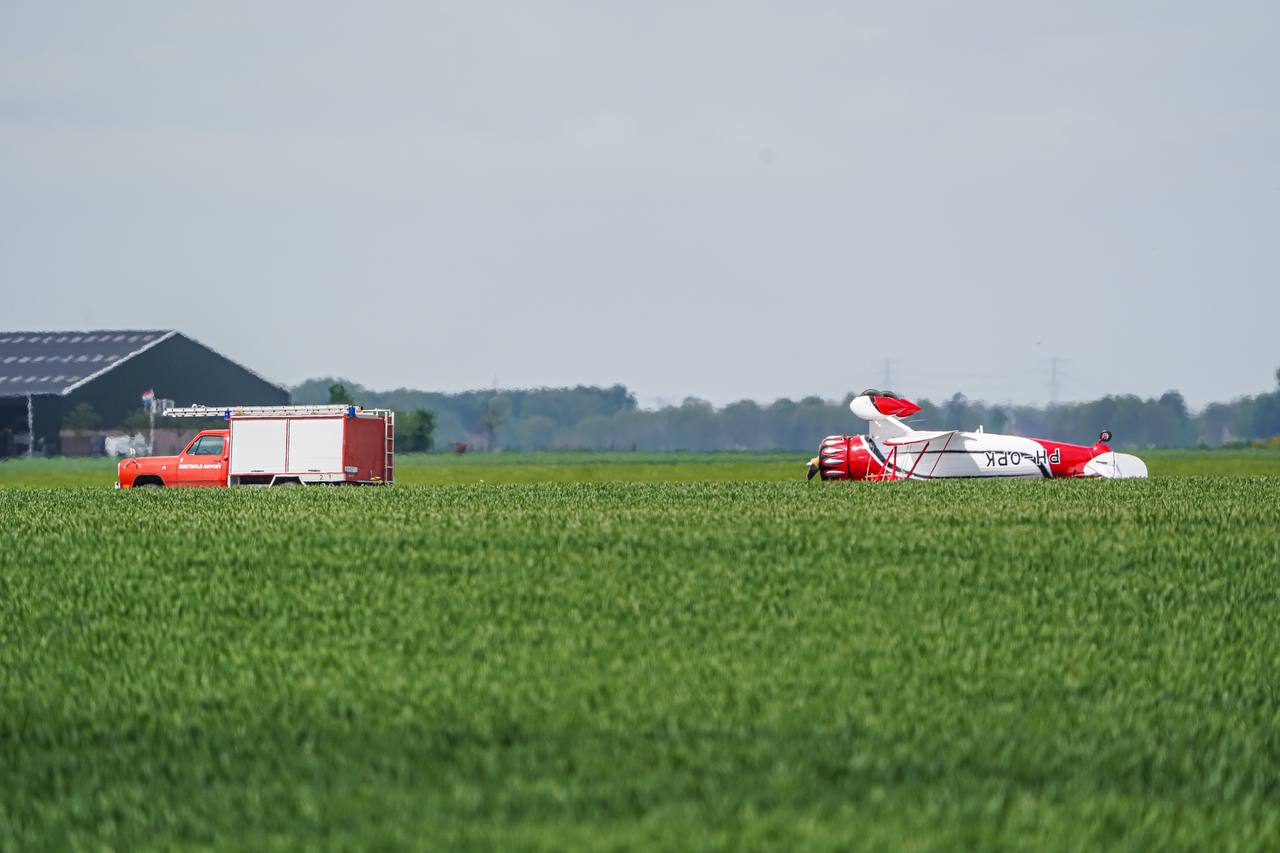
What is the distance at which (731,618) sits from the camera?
40.2ft

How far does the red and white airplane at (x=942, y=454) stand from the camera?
113 feet

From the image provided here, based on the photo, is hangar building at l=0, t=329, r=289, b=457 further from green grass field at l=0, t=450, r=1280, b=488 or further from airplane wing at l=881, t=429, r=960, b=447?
airplane wing at l=881, t=429, r=960, b=447

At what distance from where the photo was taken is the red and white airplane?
34.4m

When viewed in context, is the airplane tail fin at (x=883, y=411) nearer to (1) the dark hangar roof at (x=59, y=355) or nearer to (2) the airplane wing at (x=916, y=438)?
(2) the airplane wing at (x=916, y=438)

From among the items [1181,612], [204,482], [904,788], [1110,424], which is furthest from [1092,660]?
[1110,424]

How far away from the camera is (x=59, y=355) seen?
8900 cm

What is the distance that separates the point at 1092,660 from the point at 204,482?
94.9 feet

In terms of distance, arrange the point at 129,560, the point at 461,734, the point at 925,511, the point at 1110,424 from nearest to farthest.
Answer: the point at 461,734 → the point at 129,560 → the point at 925,511 → the point at 1110,424

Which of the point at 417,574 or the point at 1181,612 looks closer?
the point at 1181,612

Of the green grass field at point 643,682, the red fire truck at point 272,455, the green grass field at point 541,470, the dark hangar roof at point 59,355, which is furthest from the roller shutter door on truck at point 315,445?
the dark hangar roof at point 59,355

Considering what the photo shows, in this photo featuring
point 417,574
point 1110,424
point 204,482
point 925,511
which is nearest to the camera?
point 417,574

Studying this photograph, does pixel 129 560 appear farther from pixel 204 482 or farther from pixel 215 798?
pixel 204 482

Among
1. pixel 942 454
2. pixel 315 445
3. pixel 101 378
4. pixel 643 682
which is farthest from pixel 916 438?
pixel 101 378

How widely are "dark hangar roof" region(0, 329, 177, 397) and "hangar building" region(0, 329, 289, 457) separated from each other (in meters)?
0.06
